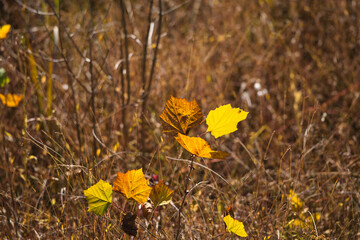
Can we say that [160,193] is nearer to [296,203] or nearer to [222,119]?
[222,119]

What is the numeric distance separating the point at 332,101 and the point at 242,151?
571mm

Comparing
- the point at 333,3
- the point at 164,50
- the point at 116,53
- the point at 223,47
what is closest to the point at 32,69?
the point at 116,53

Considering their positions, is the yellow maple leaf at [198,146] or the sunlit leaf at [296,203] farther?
the sunlit leaf at [296,203]

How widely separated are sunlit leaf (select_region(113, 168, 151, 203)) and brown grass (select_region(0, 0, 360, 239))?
21cm

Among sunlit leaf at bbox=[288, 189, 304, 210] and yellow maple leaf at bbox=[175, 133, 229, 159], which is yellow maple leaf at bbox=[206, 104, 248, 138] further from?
sunlit leaf at bbox=[288, 189, 304, 210]

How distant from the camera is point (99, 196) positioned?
0.73 meters

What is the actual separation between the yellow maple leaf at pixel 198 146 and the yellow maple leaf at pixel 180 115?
Answer: 0.06 metres

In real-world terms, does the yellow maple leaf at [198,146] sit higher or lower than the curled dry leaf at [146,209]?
higher

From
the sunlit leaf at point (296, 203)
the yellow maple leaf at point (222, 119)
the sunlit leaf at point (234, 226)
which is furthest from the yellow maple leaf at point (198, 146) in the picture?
the sunlit leaf at point (296, 203)

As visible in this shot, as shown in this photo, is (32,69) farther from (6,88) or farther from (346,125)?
(346,125)

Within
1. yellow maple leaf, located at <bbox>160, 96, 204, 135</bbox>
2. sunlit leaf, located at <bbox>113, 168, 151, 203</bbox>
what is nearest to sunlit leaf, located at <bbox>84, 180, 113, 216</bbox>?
sunlit leaf, located at <bbox>113, 168, 151, 203</bbox>

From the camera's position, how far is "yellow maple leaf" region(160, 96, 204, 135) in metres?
0.73

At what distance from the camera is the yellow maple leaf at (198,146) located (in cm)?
69

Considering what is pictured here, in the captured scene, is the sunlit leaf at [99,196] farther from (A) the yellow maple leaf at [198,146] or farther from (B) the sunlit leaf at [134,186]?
(A) the yellow maple leaf at [198,146]
